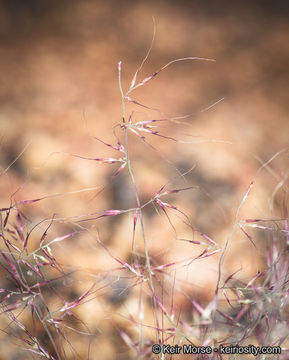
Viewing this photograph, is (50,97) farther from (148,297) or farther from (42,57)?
(148,297)

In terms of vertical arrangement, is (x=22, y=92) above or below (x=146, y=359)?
above

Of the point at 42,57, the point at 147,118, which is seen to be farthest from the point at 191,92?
the point at 42,57

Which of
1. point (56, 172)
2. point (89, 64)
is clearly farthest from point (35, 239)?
point (89, 64)

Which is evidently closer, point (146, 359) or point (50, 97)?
point (146, 359)

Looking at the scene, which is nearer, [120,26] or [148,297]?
[148,297]

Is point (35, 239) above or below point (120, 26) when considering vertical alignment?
below

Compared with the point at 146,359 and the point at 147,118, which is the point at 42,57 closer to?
the point at 147,118
